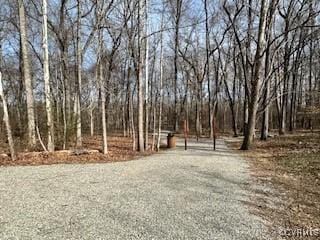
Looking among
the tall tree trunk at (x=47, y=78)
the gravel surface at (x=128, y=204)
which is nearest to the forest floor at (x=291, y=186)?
the gravel surface at (x=128, y=204)

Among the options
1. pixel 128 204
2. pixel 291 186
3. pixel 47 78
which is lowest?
pixel 291 186

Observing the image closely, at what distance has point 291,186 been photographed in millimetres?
9078

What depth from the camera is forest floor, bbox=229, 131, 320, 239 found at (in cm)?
626

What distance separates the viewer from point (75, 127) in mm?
16828

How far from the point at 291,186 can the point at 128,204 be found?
448 cm

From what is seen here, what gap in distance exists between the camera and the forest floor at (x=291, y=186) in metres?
6.26

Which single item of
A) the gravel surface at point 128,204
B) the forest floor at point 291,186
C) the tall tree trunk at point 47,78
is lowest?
the forest floor at point 291,186

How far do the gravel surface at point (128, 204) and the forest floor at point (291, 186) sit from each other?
0.44 metres

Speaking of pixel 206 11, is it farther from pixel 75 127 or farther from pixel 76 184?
pixel 76 184

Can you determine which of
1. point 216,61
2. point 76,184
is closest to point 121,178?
point 76,184

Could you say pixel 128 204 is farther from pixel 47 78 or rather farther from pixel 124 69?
pixel 124 69

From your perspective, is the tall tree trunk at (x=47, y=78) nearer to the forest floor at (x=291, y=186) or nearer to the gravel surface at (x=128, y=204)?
the gravel surface at (x=128, y=204)

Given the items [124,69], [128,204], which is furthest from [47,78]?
[124,69]

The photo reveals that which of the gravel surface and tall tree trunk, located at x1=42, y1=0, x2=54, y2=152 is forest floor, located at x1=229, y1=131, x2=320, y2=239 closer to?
the gravel surface
